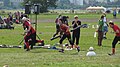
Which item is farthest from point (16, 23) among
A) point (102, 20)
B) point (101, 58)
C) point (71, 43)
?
point (101, 58)

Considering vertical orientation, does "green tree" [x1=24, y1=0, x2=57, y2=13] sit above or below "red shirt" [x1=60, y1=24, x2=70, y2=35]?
below

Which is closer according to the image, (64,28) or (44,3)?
(64,28)

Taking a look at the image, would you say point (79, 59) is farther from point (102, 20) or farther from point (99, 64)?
point (102, 20)

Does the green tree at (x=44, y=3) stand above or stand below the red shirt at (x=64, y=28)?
below

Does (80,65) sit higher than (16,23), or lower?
higher

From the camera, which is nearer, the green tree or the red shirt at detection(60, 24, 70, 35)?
the red shirt at detection(60, 24, 70, 35)

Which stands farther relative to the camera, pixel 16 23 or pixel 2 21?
pixel 16 23

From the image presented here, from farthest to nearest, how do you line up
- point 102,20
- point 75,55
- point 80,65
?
point 102,20, point 75,55, point 80,65

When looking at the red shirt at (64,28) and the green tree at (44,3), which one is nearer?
the red shirt at (64,28)

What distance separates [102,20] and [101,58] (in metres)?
8.52

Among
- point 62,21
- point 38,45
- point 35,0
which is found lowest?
point 35,0

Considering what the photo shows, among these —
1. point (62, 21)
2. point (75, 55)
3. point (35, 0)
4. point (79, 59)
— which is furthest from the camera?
point (35, 0)

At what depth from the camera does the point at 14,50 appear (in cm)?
2547

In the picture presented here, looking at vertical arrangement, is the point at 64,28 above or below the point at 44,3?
above
